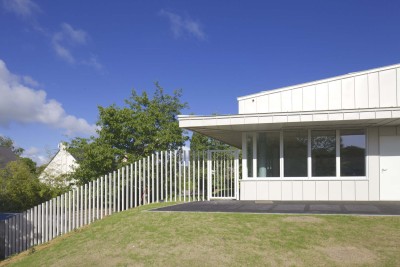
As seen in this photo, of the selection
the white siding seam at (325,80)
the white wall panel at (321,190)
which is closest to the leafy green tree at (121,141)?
the white siding seam at (325,80)

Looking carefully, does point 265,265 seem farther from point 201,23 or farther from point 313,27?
point 313,27

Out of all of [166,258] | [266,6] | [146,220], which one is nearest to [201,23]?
[266,6]

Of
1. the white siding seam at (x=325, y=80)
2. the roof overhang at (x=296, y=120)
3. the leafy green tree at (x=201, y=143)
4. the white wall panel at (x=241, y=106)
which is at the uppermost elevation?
the white siding seam at (x=325, y=80)

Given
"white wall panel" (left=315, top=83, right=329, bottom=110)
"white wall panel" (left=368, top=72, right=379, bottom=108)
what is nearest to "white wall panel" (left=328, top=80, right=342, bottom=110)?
"white wall panel" (left=315, top=83, right=329, bottom=110)

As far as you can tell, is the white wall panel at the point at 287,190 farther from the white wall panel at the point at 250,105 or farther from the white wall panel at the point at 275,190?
the white wall panel at the point at 250,105

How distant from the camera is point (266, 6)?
56.7 feet

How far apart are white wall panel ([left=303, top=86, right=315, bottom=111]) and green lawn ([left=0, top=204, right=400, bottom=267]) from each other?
18.6 feet

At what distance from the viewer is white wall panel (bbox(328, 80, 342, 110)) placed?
13000mm

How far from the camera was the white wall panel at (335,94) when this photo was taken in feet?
42.7

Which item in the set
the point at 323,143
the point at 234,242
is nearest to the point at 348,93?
the point at 323,143

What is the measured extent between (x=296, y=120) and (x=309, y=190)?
2.64 m

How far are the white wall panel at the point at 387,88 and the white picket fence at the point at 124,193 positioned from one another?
18.8 ft

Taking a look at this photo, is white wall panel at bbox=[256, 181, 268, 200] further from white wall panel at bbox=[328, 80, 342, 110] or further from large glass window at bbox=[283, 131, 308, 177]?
white wall panel at bbox=[328, 80, 342, 110]

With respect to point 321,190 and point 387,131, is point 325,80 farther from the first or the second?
point 321,190
